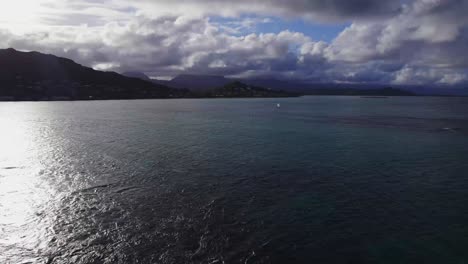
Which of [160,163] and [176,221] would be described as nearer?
[176,221]

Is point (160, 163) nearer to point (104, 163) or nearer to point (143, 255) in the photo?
point (104, 163)

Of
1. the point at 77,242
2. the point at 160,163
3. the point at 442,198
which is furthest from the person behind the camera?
the point at 160,163

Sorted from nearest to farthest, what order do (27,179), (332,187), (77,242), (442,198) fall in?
1. (77,242)
2. (442,198)
3. (332,187)
4. (27,179)

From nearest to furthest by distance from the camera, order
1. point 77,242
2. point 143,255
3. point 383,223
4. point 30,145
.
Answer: point 143,255, point 77,242, point 383,223, point 30,145

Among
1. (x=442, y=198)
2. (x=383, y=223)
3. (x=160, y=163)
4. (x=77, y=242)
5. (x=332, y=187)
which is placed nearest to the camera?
(x=77, y=242)

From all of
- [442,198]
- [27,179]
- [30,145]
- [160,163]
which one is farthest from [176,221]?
[30,145]

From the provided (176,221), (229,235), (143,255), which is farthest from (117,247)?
(229,235)

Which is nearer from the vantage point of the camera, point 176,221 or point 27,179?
point 176,221

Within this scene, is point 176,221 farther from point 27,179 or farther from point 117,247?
point 27,179
